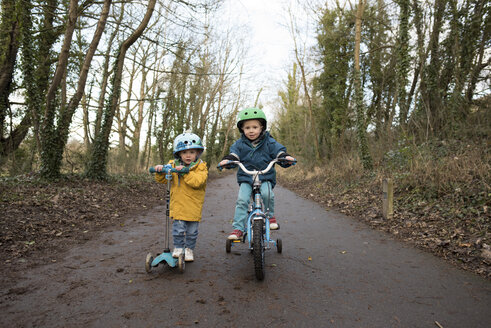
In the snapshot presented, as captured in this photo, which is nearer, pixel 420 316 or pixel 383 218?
pixel 420 316

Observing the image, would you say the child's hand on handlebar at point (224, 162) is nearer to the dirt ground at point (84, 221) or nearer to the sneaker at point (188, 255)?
the sneaker at point (188, 255)

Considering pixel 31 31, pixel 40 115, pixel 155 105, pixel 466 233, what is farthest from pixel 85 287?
pixel 155 105

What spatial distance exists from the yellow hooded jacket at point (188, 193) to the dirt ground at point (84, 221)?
2.04 m

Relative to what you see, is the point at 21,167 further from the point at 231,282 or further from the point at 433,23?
the point at 433,23

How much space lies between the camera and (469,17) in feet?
38.1

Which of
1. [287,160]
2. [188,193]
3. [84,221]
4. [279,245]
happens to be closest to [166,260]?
[188,193]

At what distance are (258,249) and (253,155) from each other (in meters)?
1.59

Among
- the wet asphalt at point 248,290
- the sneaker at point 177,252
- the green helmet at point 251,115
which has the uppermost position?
the green helmet at point 251,115

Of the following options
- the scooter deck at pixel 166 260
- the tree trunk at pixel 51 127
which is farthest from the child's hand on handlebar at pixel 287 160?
the tree trunk at pixel 51 127

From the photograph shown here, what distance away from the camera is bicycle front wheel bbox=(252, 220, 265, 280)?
11.5 feet

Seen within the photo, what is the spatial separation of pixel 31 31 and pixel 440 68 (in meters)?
15.2

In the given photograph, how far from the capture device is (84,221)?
6.62 meters

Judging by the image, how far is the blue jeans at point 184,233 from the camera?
13.6 feet

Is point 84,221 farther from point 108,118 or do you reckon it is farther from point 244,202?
point 108,118
